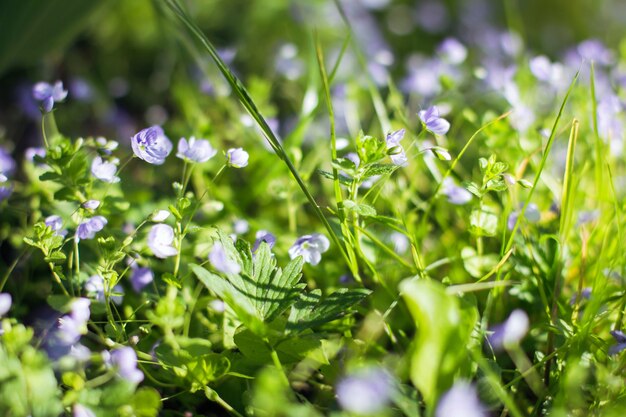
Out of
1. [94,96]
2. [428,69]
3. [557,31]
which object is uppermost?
[94,96]

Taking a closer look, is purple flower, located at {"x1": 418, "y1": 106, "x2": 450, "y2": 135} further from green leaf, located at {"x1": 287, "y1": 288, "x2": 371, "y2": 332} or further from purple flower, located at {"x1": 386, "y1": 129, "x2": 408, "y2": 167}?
green leaf, located at {"x1": 287, "y1": 288, "x2": 371, "y2": 332}

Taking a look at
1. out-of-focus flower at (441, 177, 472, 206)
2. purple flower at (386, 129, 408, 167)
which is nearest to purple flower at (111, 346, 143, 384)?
purple flower at (386, 129, 408, 167)

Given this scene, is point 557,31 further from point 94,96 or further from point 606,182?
point 94,96

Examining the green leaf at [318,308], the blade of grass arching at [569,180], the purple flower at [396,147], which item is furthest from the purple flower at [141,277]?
the blade of grass arching at [569,180]

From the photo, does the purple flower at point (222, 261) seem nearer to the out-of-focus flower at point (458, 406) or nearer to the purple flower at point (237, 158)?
the purple flower at point (237, 158)

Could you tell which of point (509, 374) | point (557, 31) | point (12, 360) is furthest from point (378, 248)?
point (557, 31)

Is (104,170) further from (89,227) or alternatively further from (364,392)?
(364,392)

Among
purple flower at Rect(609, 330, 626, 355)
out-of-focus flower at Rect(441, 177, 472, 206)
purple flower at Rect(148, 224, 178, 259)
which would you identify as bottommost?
purple flower at Rect(609, 330, 626, 355)
